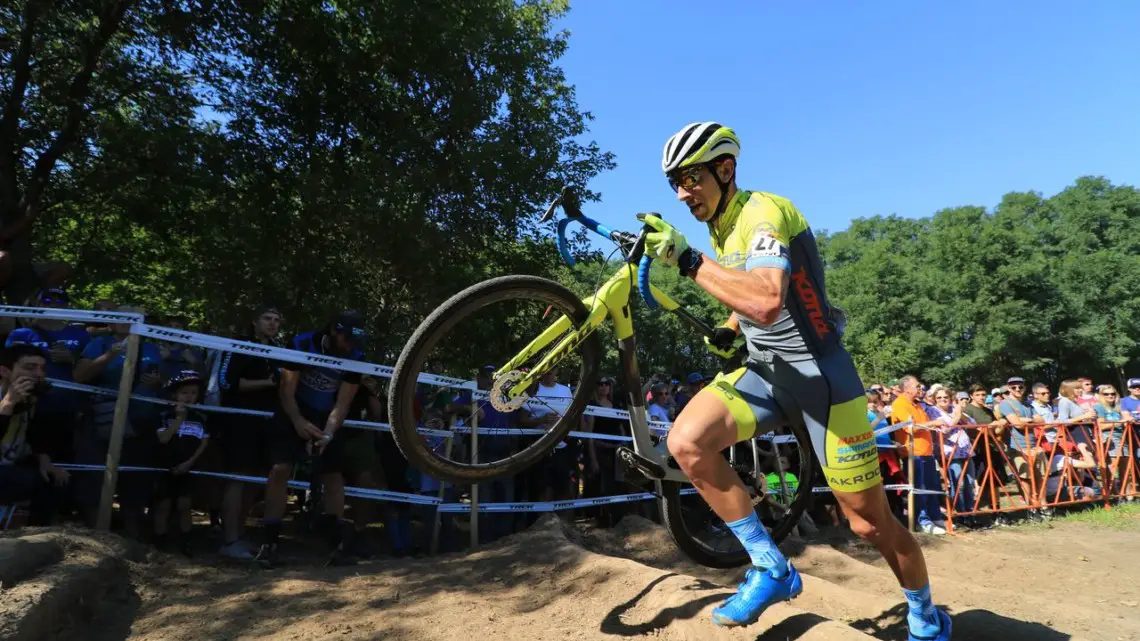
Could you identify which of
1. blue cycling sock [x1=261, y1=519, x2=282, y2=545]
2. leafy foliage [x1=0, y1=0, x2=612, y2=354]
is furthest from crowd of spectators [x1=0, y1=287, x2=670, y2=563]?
leafy foliage [x1=0, y1=0, x2=612, y2=354]

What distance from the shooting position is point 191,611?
12.4 feet

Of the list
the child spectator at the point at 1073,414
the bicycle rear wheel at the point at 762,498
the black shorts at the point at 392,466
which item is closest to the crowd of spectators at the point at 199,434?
the black shorts at the point at 392,466

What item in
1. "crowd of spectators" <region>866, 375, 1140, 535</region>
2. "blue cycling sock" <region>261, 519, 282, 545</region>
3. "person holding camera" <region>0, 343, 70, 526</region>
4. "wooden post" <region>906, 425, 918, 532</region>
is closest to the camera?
"person holding camera" <region>0, 343, 70, 526</region>

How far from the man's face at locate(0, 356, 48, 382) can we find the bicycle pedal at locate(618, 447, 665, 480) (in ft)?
13.6

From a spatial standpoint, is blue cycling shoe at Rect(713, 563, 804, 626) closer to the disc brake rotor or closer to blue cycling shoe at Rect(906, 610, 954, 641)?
blue cycling shoe at Rect(906, 610, 954, 641)

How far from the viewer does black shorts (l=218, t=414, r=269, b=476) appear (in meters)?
5.61

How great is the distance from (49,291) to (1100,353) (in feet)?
144

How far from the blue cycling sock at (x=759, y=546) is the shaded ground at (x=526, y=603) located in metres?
0.30

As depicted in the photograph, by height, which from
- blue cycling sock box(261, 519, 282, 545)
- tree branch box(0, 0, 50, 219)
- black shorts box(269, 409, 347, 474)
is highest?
tree branch box(0, 0, 50, 219)

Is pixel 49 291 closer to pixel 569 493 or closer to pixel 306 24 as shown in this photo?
pixel 569 493

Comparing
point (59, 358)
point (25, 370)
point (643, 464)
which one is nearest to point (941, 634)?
point (643, 464)

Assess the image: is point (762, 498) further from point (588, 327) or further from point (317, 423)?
point (317, 423)

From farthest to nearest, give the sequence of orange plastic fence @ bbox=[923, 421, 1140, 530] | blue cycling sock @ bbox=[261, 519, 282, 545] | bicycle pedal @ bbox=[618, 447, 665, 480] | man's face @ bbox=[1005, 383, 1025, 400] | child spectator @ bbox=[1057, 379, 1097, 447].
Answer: man's face @ bbox=[1005, 383, 1025, 400], child spectator @ bbox=[1057, 379, 1097, 447], orange plastic fence @ bbox=[923, 421, 1140, 530], blue cycling sock @ bbox=[261, 519, 282, 545], bicycle pedal @ bbox=[618, 447, 665, 480]

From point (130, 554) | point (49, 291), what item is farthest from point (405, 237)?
point (130, 554)
